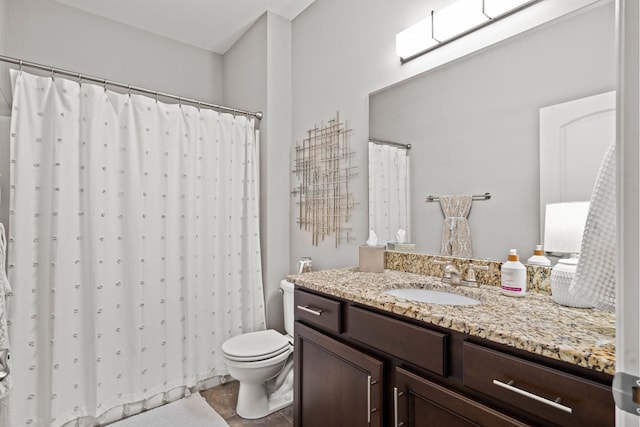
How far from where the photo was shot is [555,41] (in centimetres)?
119

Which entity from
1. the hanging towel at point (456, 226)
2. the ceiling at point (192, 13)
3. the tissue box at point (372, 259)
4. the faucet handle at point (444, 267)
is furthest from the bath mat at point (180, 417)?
the ceiling at point (192, 13)

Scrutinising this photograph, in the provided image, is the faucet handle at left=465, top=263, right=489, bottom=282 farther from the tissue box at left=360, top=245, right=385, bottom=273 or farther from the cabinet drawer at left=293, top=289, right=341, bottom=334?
the cabinet drawer at left=293, top=289, right=341, bottom=334

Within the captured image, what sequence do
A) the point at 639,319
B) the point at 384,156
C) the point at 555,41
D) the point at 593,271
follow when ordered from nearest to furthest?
the point at 639,319
the point at 593,271
the point at 555,41
the point at 384,156

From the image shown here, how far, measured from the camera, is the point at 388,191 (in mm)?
1789

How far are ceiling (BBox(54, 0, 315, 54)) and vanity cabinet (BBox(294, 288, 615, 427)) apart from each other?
6.76 feet

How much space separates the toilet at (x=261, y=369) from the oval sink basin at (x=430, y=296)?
0.93 metres

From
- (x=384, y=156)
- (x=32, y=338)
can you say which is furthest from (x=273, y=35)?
(x=32, y=338)

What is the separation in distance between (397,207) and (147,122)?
161 centimetres

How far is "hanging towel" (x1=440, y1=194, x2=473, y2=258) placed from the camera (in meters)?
1.45

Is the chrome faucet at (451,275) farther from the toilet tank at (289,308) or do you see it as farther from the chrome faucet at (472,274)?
the toilet tank at (289,308)

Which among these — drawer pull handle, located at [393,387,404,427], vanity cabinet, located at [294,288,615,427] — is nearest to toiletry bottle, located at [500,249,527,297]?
vanity cabinet, located at [294,288,615,427]

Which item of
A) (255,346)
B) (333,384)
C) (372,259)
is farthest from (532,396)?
(255,346)

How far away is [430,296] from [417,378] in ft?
1.41

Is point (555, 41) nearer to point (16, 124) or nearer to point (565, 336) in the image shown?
point (565, 336)
